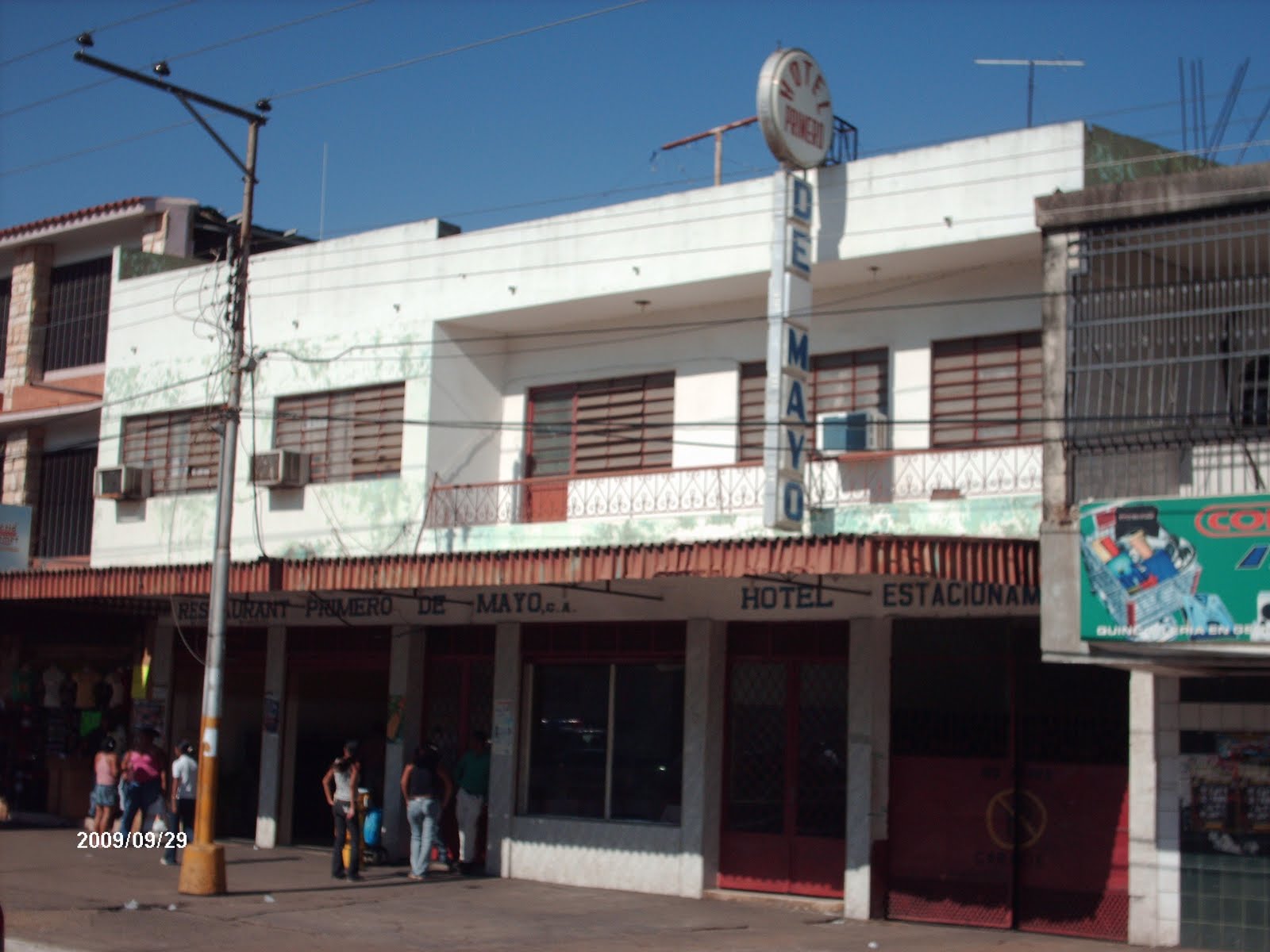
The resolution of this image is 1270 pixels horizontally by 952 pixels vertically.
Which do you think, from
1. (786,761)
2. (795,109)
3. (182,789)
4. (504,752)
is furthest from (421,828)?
(795,109)

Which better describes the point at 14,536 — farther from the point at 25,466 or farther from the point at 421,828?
the point at 421,828

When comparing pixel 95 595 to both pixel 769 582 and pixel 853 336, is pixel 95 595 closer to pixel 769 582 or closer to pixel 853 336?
pixel 769 582

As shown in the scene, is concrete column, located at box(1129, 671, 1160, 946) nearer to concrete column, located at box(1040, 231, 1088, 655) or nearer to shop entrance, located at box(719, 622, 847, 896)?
concrete column, located at box(1040, 231, 1088, 655)

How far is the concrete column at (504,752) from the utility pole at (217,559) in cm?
367

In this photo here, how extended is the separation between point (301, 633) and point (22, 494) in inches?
258

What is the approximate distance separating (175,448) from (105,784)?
4.86 m

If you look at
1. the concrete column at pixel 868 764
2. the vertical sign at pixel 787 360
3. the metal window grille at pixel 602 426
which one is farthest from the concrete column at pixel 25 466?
the concrete column at pixel 868 764

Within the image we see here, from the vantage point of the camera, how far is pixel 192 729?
22.5m

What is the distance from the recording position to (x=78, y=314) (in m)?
24.3

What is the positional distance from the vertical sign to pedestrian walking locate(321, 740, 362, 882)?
558 centimetres

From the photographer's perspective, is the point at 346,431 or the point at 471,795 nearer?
the point at 471,795

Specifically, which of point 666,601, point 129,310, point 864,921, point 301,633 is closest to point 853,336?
point 666,601

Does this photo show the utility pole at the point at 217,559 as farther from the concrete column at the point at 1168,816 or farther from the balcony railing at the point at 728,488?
the concrete column at the point at 1168,816

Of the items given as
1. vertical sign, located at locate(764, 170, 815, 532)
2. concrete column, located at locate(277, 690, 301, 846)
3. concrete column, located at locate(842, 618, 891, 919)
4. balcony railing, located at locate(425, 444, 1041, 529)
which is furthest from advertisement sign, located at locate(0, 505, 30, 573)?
concrete column, located at locate(842, 618, 891, 919)
